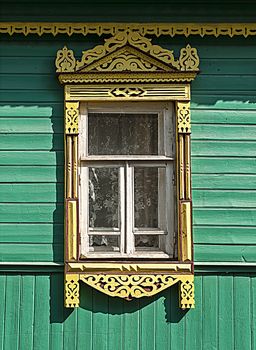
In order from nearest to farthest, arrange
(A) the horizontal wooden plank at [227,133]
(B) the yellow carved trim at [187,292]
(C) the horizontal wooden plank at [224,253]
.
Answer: (B) the yellow carved trim at [187,292], (C) the horizontal wooden plank at [224,253], (A) the horizontal wooden plank at [227,133]

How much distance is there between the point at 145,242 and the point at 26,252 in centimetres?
95

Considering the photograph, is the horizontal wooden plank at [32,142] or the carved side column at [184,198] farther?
the horizontal wooden plank at [32,142]

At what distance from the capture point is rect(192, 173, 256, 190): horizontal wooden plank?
4723 mm

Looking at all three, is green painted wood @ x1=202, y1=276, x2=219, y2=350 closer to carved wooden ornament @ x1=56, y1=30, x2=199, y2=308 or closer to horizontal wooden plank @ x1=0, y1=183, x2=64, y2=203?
carved wooden ornament @ x1=56, y1=30, x2=199, y2=308

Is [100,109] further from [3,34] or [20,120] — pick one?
[3,34]

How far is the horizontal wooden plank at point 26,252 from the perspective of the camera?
15.3 ft

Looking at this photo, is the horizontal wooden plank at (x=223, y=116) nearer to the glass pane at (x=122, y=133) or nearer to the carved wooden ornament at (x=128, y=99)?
the carved wooden ornament at (x=128, y=99)

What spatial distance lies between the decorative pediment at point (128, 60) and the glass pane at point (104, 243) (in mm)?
1273

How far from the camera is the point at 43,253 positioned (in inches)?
183

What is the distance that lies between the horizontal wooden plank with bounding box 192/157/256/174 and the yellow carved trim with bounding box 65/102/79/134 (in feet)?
3.29

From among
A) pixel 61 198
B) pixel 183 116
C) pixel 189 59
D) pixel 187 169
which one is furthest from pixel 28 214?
pixel 189 59

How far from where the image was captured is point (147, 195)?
480cm

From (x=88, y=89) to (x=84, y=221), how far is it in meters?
1.06

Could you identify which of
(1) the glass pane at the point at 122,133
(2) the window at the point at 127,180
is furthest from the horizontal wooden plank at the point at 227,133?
(1) the glass pane at the point at 122,133
